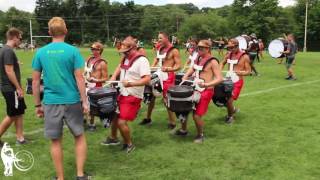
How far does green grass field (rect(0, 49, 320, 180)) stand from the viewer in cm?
636

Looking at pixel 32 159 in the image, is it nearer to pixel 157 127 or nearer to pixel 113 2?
pixel 157 127

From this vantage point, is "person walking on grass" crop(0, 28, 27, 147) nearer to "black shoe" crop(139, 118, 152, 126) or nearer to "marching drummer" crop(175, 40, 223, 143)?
"black shoe" crop(139, 118, 152, 126)

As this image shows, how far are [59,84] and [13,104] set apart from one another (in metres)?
2.32

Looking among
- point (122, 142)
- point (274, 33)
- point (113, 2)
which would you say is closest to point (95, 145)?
point (122, 142)

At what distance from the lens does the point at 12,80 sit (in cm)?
725

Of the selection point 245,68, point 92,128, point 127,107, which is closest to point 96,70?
point 92,128

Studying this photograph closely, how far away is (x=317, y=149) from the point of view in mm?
7453

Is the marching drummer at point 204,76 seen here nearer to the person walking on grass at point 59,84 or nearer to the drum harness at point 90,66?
the drum harness at point 90,66

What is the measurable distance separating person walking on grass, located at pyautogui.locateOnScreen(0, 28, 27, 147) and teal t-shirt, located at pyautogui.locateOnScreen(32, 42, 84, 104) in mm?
1797

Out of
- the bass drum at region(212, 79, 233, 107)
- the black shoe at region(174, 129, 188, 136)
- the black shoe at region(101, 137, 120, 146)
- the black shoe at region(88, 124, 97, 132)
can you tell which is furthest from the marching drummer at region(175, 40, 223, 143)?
the black shoe at region(88, 124, 97, 132)

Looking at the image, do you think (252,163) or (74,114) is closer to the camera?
(74,114)

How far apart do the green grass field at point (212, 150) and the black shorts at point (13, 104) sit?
0.59 metres

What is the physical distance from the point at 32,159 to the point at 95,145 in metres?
1.22

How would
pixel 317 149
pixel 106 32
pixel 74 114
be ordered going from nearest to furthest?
1. pixel 74 114
2. pixel 317 149
3. pixel 106 32
